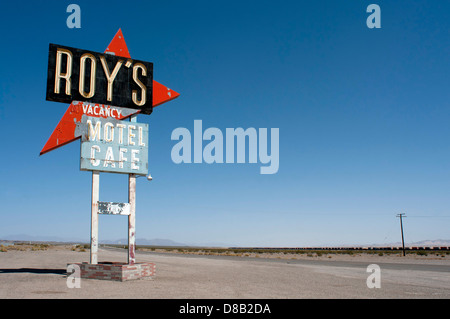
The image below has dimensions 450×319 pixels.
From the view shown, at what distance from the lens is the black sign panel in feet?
51.1

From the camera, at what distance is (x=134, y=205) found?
16.7 metres

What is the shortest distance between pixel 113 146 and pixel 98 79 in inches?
112

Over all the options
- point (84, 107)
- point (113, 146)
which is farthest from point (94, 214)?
point (84, 107)

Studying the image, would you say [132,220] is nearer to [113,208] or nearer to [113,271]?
[113,208]

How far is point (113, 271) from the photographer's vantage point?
1471cm

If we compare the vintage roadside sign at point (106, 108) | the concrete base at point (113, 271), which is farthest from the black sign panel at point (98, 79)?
the concrete base at point (113, 271)

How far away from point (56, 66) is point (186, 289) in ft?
32.6

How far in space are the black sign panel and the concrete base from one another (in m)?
6.58

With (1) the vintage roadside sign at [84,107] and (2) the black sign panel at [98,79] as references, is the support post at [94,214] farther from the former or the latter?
(2) the black sign panel at [98,79]

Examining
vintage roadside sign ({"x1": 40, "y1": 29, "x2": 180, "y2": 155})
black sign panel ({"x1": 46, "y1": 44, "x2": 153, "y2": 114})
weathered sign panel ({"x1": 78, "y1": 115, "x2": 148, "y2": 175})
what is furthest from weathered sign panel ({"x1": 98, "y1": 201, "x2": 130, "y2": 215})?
black sign panel ({"x1": 46, "y1": 44, "x2": 153, "y2": 114})
